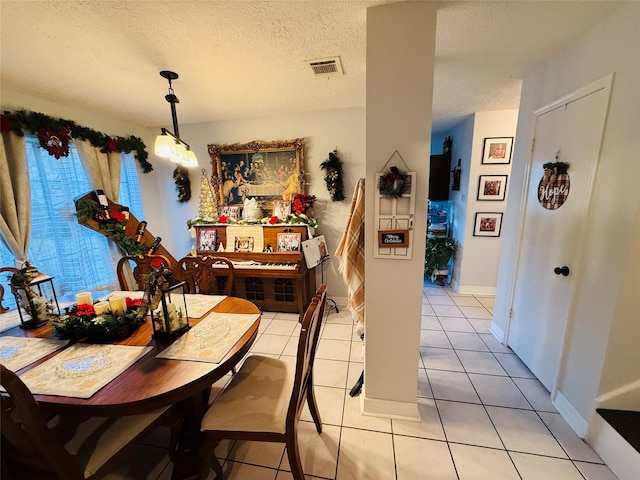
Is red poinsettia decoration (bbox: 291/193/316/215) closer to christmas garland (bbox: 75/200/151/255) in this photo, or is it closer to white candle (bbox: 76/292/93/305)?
christmas garland (bbox: 75/200/151/255)

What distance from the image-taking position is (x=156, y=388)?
938mm

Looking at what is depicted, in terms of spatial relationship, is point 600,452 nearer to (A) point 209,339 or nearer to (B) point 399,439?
(B) point 399,439

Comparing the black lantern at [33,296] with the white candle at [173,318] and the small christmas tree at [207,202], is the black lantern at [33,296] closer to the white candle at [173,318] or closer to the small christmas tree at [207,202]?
the white candle at [173,318]

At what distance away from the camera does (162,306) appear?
3.92 feet

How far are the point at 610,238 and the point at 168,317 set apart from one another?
7.92 ft

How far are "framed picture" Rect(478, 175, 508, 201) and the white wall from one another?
1635 mm

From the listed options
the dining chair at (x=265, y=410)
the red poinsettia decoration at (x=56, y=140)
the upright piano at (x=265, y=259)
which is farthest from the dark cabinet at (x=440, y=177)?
the red poinsettia decoration at (x=56, y=140)

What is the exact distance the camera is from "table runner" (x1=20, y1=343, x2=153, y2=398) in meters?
0.93

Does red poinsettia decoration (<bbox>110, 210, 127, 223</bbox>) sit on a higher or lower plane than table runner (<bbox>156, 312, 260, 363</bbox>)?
higher

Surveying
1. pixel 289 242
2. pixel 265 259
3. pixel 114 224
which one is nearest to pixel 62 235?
pixel 114 224

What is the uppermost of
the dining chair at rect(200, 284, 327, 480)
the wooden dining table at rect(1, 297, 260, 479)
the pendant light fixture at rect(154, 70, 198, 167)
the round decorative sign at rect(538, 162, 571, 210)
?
the pendant light fixture at rect(154, 70, 198, 167)

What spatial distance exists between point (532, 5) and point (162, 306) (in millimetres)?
2496

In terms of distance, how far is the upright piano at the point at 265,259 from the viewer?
2.82 metres

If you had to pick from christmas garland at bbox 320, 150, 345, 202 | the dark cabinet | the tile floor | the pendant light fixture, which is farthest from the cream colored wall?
the dark cabinet
